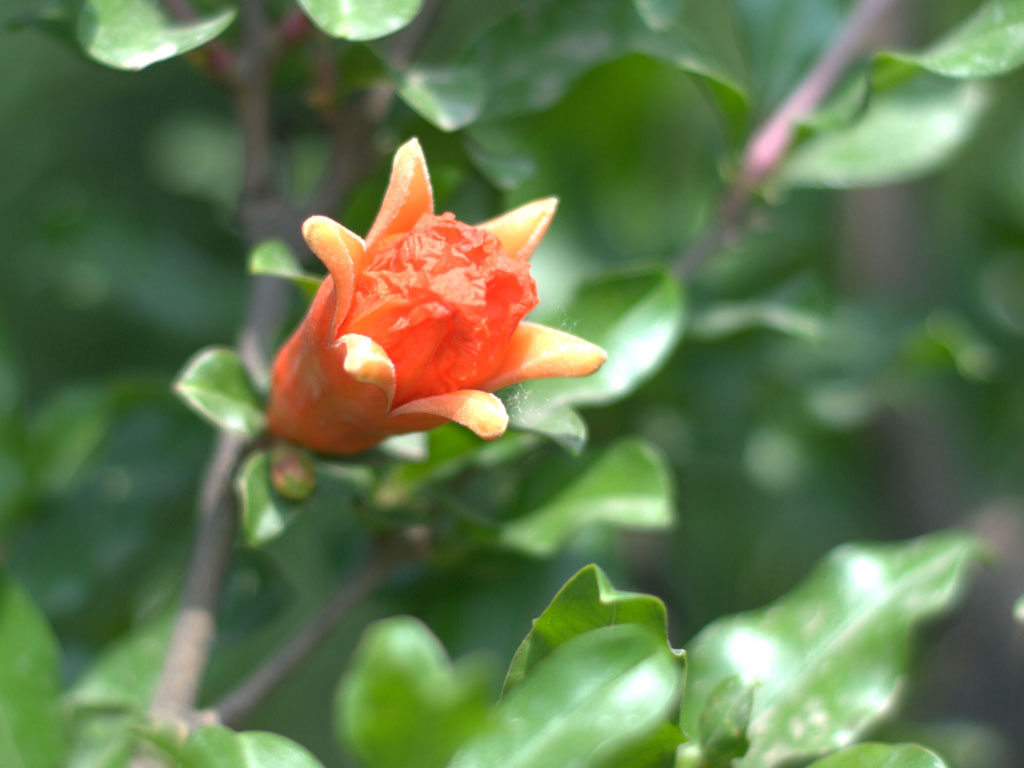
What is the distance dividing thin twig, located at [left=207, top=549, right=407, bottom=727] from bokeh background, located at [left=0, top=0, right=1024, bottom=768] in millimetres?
92

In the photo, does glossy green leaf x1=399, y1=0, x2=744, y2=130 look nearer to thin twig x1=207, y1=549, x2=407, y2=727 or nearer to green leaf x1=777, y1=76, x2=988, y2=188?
green leaf x1=777, y1=76, x2=988, y2=188

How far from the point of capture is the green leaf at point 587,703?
52cm

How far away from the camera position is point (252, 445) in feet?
2.53

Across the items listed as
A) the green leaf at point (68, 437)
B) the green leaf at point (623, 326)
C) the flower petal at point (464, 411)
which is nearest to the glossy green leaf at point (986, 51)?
the green leaf at point (623, 326)

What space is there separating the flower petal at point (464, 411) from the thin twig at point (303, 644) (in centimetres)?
28

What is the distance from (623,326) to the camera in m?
0.88

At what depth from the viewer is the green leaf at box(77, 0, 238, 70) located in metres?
0.73

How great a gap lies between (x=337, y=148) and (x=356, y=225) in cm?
9

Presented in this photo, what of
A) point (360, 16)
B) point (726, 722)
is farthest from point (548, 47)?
point (726, 722)

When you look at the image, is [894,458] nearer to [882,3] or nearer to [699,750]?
[882,3]

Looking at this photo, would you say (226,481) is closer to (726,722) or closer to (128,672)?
(128,672)

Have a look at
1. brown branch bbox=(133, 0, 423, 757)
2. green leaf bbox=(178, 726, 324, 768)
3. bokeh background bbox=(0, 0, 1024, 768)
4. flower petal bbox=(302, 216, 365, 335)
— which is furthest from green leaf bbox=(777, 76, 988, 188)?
green leaf bbox=(178, 726, 324, 768)

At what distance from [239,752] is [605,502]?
1.24ft

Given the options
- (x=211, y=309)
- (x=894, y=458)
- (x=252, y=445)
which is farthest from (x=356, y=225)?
(x=894, y=458)
